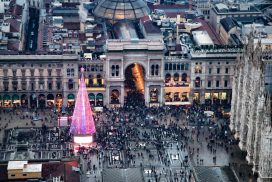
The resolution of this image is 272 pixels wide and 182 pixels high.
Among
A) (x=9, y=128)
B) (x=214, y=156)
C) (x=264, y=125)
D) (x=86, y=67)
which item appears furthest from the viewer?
(x=86, y=67)

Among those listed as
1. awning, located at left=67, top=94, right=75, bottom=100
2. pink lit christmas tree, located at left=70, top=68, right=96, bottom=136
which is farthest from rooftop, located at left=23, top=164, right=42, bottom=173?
awning, located at left=67, top=94, right=75, bottom=100

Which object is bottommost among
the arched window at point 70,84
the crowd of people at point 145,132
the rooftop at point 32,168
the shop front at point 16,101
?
the rooftop at point 32,168

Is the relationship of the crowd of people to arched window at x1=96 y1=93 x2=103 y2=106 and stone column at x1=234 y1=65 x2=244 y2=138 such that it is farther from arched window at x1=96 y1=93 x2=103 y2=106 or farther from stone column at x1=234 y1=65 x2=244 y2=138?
arched window at x1=96 y1=93 x2=103 y2=106

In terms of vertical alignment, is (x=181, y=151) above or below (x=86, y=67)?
below

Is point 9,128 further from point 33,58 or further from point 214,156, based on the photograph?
point 214,156

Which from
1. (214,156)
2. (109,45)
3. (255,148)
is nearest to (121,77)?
(109,45)

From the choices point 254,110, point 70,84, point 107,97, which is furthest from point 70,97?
point 254,110

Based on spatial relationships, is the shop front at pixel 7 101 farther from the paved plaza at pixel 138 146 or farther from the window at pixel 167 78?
the window at pixel 167 78

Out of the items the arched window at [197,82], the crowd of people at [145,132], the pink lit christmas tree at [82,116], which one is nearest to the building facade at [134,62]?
the crowd of people at [145,132]
